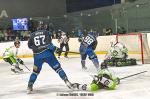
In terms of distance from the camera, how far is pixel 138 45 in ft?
48.9

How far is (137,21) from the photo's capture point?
673 inches

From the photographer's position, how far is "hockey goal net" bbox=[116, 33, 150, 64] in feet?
45.6

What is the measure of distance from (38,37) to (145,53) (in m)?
6.88

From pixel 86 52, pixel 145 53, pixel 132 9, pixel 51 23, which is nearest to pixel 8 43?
pixel 51 23

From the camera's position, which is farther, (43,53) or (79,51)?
(79,51)

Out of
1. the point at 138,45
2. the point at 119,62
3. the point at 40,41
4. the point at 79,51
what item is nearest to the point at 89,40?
the point at 79,51

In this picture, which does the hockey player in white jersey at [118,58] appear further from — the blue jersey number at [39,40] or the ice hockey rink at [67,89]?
the blue jersey number at [39,40]

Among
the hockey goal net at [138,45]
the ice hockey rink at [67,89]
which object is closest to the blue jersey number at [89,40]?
the ice hockey rink at [67,89]

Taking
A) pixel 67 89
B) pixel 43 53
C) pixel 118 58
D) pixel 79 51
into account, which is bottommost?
pixel 67 89

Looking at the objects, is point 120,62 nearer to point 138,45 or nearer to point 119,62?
point 119,62

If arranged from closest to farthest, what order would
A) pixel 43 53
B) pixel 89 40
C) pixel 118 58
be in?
pixel 43 53 < pixel 89 40 < pixel 118 58

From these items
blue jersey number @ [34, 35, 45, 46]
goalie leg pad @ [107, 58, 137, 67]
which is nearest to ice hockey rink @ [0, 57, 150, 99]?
blue jersey number @ [34, 35, 45, 46]

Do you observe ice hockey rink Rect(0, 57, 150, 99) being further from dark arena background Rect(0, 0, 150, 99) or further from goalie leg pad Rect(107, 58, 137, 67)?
goalie leg pad Rect(107, 58, 137, 67)

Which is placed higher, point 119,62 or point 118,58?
point 118,58
